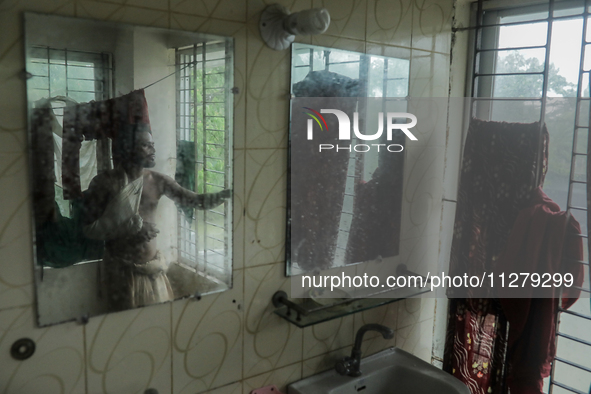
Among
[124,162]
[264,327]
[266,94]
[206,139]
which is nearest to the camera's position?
[124,162]

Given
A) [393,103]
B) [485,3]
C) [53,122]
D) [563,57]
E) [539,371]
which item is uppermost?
[485,3]

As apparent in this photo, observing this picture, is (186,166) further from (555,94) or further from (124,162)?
(555,94)

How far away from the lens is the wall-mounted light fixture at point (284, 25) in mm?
1212

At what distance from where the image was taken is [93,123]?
1079mm

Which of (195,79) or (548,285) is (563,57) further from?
(195,79)

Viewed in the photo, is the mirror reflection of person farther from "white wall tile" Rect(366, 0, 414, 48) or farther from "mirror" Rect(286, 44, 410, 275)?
"white wall tile" Rect(366, 0, 414, 48)

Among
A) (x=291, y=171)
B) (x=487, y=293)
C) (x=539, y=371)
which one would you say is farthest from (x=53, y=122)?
(x=539, y=371)

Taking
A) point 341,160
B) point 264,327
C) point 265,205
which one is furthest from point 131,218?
point 341,160

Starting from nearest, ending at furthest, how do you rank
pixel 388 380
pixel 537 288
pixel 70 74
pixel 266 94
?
pixel 70 74 < pixel 266 94 < pixel 537 288 < pixel 388 380

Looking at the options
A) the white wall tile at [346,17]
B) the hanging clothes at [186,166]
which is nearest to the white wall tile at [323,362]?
the hanging clothes at [186,166]

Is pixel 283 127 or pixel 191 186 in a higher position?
pixel 283 127

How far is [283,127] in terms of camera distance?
4.55 ft

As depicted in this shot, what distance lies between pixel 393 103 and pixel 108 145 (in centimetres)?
90

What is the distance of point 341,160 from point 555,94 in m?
0.73
